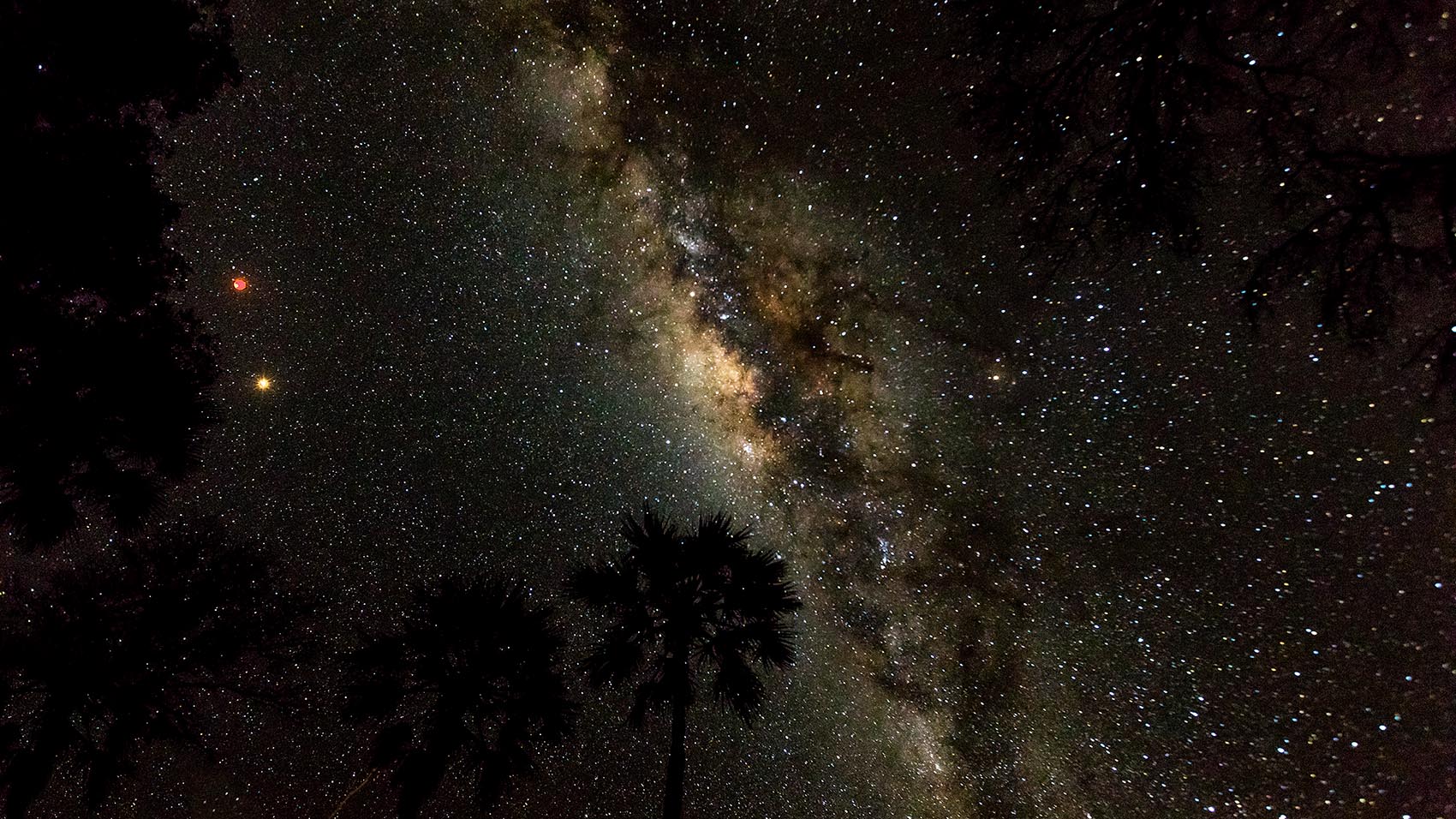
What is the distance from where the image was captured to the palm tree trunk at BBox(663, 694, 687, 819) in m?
7.73

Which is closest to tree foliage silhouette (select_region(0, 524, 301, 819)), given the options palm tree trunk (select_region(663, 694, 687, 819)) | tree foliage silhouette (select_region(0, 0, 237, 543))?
tree foliage silhouette (select_region(0, 0, 237, 543))

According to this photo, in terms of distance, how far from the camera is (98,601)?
38.9ft

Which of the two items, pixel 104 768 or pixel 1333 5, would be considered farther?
pixel 104 768

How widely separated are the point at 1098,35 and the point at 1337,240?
179cm

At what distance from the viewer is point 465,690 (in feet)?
32.4

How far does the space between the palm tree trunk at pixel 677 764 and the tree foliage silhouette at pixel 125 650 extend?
385 inches

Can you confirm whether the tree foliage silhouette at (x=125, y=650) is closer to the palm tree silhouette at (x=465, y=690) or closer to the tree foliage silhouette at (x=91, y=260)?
the palm tree silhouette at (x=465, y=690)

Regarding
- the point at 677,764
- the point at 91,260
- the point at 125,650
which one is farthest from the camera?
the point at 125,650

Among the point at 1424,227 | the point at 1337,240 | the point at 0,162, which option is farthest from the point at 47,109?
the point at 1424,227

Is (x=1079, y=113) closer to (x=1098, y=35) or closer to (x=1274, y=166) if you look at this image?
(x=1098, y=35)

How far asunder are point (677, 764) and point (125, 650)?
1212 centimetres

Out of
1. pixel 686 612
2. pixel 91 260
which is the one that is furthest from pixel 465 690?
pixel 91 260

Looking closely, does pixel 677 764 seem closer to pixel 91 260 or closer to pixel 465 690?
pixel 465 690

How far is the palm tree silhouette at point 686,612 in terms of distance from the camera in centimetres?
876
